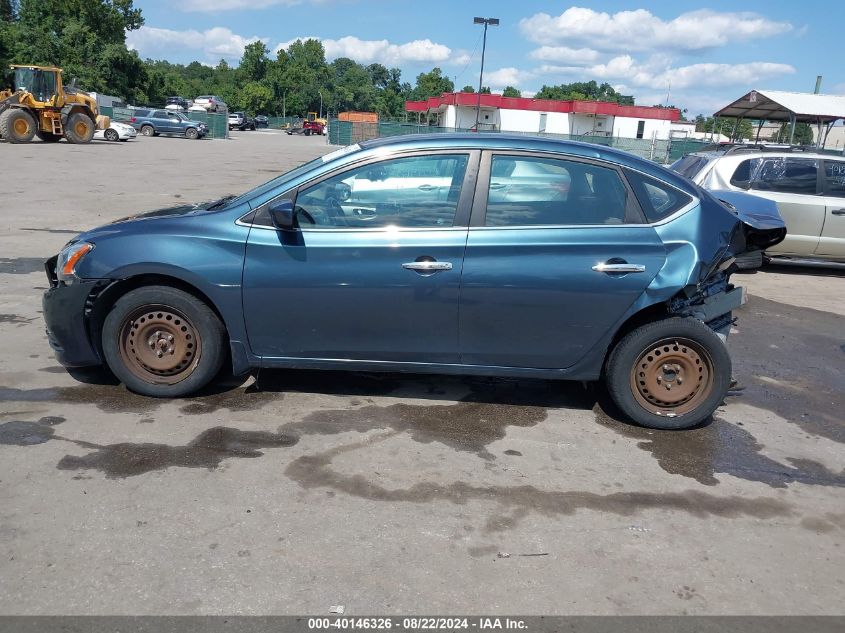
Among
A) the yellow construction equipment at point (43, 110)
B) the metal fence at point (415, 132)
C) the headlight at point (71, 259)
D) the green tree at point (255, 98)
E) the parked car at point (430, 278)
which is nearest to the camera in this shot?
the parked car at point (430, 278)

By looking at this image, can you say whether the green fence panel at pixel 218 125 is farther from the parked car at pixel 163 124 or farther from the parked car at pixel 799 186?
the parked car at pixel 799 186

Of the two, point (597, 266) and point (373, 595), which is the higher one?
point (597, 266)

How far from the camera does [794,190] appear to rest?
10.1 meters

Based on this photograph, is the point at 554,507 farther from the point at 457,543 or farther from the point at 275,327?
the point at 275,327

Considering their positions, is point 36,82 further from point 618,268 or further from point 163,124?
point 618,268

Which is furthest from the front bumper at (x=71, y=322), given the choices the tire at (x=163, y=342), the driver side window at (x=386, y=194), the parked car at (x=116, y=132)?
the parked car at (x=116, y=132)

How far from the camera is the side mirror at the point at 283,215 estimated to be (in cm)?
426

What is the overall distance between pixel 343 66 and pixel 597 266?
191 metres

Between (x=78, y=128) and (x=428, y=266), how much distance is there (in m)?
32.8

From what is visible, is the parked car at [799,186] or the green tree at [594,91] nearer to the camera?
the parked car at [799,186]

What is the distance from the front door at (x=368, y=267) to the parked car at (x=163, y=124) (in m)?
47.7
